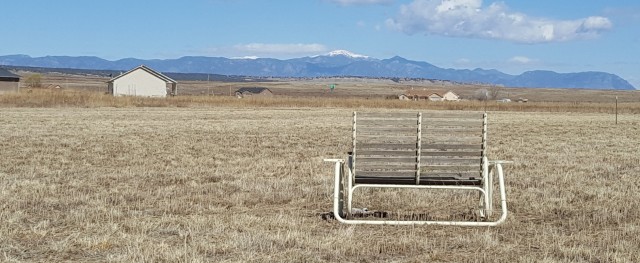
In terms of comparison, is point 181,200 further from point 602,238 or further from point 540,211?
point 602,238

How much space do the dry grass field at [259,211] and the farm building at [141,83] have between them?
76.4 metres

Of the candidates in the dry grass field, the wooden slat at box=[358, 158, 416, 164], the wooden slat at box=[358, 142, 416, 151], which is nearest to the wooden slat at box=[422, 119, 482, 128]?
the wooden slat at box=[358, 142, 416, 151]

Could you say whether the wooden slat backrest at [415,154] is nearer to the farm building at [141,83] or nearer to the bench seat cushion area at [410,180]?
the bench seat cushion area at [410,180]

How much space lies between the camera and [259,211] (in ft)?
30.1

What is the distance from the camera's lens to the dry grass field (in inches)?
267

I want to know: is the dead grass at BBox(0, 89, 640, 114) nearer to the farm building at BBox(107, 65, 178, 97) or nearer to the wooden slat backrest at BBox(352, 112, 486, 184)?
the farm building at BBox(107, 65, 178, 97)

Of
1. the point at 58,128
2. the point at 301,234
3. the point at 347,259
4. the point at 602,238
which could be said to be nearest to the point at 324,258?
the point at 347,259

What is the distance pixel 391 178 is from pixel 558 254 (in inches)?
82.6

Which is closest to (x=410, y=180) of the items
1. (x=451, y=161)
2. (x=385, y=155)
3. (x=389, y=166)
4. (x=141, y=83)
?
(x=389, y=166)

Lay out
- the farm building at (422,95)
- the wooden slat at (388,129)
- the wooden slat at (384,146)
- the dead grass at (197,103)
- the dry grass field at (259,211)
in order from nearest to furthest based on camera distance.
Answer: the dry grass field at (259,211)
the wooden slat at (388,129)
the wooden slat at (384,146)
the dead grass at (197,103)
the farm building at (422,95)

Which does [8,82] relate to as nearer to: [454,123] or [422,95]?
[422,95]

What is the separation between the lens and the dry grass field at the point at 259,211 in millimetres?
6781

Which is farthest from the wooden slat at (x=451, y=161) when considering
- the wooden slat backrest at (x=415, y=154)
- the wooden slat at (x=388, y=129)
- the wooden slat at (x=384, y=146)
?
the wooden slat at (x=388, y=129)

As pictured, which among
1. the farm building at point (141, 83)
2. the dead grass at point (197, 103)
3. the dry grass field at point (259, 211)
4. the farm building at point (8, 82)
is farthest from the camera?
the farm building at point (141, 83)
